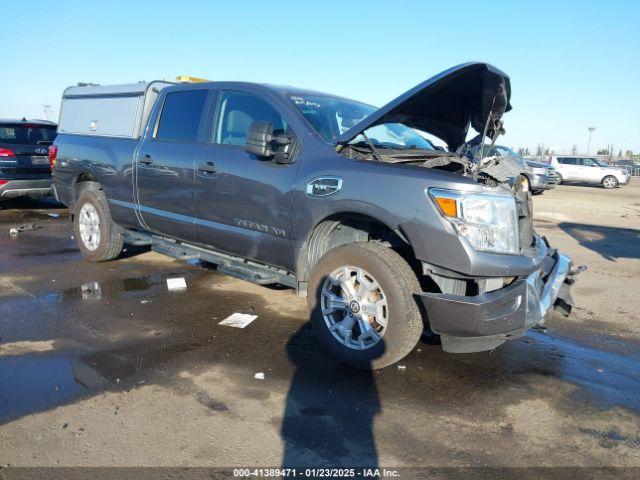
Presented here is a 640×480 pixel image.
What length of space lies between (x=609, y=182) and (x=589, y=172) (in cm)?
117

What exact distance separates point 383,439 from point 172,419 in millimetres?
1239

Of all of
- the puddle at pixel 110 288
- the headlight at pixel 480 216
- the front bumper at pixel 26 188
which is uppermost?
the headlight at pixel 480 216

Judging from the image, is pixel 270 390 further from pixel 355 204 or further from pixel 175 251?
pixel 175 251

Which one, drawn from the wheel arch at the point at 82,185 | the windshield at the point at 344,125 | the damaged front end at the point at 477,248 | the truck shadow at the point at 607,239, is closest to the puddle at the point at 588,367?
→ the damaged front end at the point at 477,248

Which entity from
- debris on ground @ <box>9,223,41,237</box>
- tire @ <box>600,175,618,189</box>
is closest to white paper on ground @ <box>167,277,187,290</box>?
debris on ground @ <box>9,223,41,237</box>

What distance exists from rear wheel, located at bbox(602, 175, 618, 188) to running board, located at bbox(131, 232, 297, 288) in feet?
92.7

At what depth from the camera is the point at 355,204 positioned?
11.6 feet

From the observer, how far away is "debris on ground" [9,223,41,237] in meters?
8.34

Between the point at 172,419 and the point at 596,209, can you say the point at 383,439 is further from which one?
the point at 596,209

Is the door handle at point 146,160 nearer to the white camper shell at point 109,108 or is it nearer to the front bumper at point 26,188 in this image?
the white camper shell at point 109,108

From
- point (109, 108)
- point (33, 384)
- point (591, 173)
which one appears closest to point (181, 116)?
point (109, 108)

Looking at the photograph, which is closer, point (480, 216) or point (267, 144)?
point (480, 216)

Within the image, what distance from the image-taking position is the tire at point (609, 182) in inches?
1086

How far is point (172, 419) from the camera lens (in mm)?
3006
